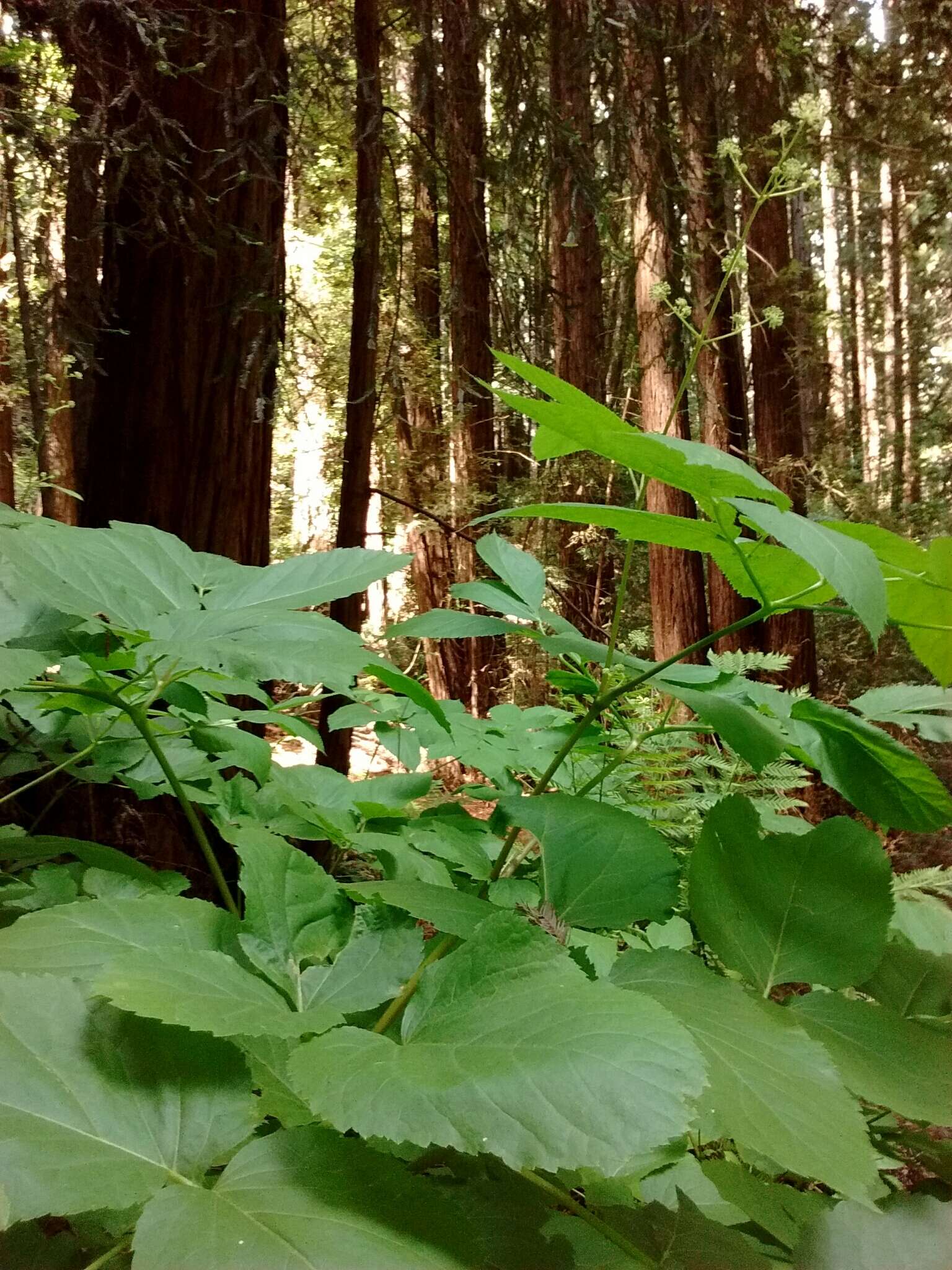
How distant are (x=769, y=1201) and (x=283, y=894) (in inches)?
11.3

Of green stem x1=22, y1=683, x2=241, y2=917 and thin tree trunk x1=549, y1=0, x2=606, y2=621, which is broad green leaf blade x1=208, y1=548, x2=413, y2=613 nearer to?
green stem x1=22, y1=683, x2=241, y2=917

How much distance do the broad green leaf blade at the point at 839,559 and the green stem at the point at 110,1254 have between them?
371 mm

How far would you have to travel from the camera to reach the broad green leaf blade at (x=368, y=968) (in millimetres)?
362

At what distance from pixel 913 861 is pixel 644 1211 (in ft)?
2.46

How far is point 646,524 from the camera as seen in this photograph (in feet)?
1.39

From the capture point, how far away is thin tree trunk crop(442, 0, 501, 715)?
1.86 meters

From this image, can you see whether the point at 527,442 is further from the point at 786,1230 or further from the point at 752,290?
the point at 786,1230

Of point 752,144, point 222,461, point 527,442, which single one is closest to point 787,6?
point 752,144

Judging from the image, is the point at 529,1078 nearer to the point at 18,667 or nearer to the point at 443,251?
the point at 18,667

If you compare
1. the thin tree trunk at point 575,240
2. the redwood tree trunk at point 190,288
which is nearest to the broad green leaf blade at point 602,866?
the redwood tree trunk at point 190,288

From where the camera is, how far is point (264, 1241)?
0.24 m

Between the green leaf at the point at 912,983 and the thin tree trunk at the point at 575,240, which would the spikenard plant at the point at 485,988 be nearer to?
the green leaf at the point at 912,983

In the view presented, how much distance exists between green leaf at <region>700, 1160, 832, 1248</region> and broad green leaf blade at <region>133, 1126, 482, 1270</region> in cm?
16

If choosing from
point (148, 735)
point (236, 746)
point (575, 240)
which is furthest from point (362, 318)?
point (148, 735)
